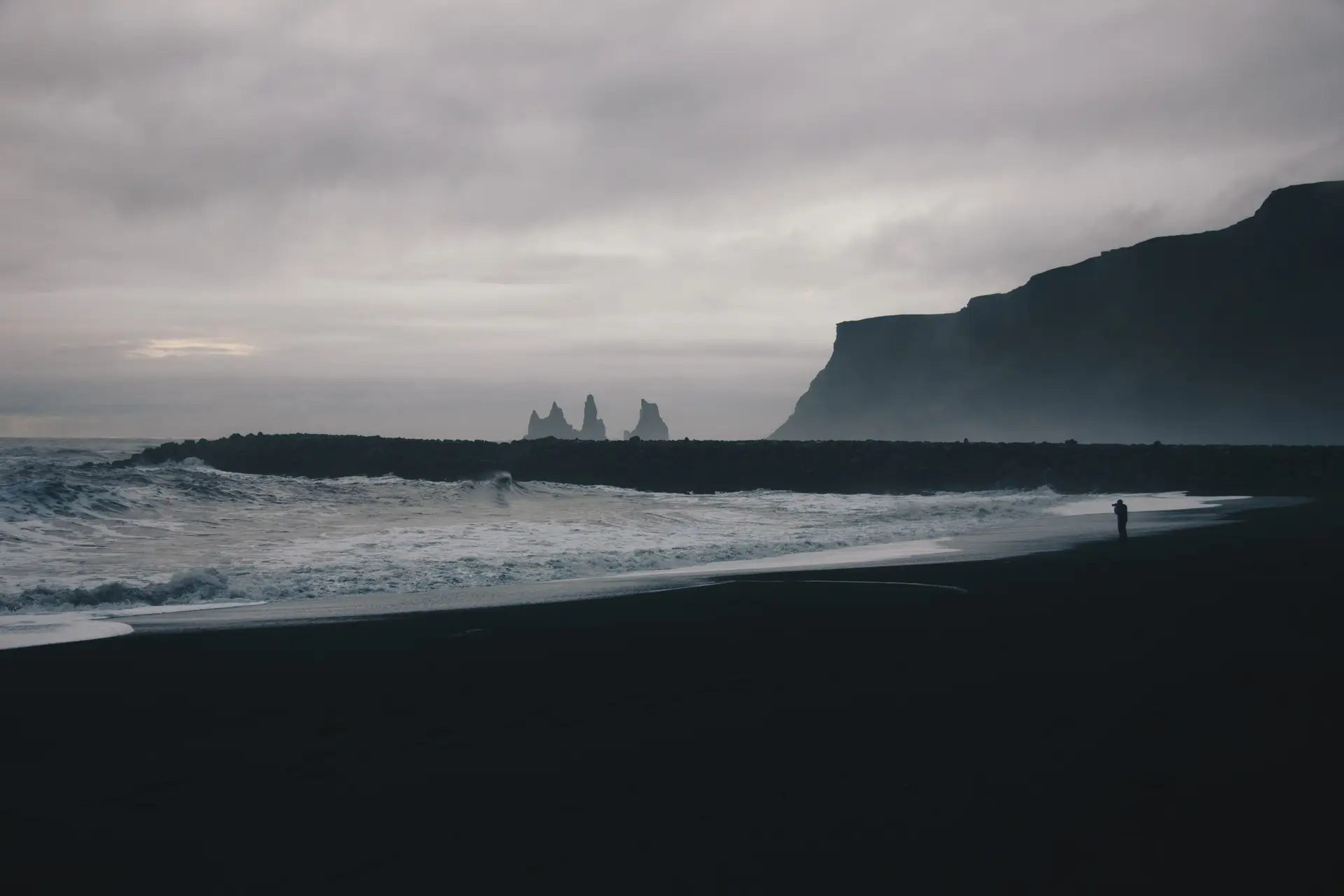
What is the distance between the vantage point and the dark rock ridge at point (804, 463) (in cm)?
4656

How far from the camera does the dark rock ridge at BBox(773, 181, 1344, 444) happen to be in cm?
10056

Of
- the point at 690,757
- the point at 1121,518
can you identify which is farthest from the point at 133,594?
the point at 1121,518

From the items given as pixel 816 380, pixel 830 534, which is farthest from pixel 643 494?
pixel 816 380

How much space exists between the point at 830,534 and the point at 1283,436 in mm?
98683

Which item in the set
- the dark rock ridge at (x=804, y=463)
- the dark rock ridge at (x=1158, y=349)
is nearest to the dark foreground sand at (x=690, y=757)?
the dark rock ridge at (x=804, y=463)

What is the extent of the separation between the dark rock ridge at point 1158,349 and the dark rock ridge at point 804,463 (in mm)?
52754

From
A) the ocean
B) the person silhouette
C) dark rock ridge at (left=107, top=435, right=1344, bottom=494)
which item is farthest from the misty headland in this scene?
the person silhouette

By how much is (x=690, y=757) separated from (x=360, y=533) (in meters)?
17.4

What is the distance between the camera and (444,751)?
579 centimetres

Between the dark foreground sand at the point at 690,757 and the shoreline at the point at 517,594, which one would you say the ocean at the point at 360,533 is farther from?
the dark foreground sand at the point at 690,757

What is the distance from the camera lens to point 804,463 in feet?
175

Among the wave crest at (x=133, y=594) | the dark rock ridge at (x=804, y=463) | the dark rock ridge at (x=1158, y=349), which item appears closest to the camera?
the wave crest at (x=133, y=594)

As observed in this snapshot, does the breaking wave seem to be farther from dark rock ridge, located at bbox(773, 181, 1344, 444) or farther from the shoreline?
dark rock ridge, located at bbox(773, 181, 1344, 444)

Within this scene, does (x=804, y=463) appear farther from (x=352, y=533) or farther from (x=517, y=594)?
(x=517, y=594)
